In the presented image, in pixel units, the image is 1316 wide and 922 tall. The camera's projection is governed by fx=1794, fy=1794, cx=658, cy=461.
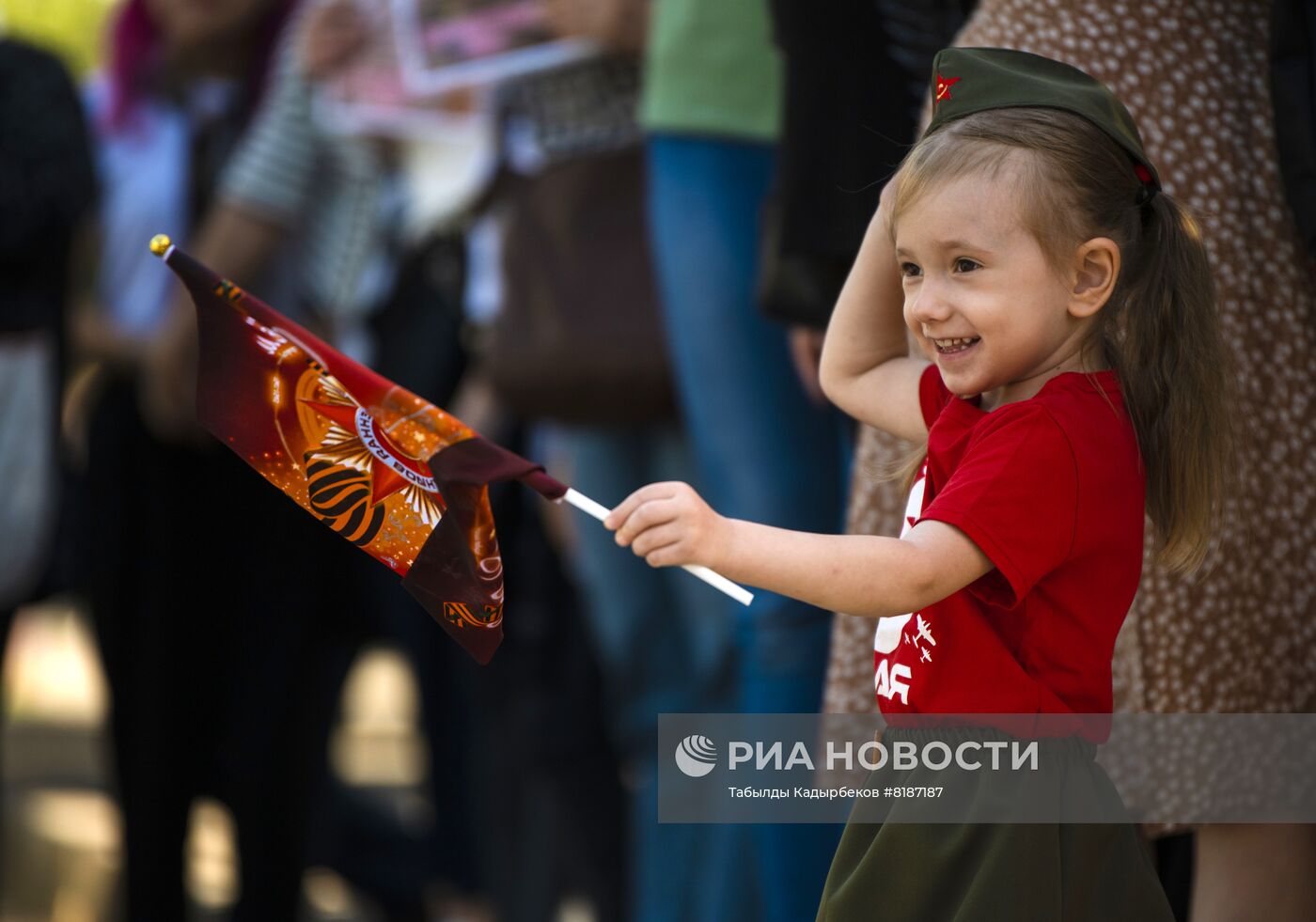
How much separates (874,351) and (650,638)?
1461mm

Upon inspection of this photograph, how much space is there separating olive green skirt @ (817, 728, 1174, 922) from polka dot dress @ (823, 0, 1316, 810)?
0.38 m

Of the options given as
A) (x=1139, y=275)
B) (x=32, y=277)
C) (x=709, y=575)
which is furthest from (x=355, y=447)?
(x=32, y=277)

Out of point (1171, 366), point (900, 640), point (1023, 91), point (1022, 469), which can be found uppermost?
point (1023, 91)

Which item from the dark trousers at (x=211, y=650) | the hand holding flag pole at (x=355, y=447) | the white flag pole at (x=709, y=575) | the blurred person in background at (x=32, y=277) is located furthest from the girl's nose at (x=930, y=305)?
the blurred person in background at (x=32, y=277)

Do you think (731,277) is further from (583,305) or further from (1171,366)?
(1171,366)

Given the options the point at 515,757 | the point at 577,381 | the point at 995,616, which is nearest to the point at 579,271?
the point at 577,381

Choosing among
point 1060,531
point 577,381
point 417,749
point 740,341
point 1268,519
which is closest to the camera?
point 1060,531

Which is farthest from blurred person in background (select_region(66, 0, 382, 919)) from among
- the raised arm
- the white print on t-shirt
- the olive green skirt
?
the olive green skirt

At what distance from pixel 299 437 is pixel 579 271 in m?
1.34

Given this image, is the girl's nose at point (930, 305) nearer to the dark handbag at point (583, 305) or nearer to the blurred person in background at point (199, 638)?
the dark handbag at point (583, 305)

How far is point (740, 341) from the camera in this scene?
267 cm

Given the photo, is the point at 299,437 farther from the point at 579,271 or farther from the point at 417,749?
the point at 417,749

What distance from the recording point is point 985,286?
1562mm

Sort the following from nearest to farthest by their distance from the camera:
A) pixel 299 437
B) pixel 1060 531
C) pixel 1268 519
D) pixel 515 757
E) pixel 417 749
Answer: pixel 1060 531 < pixel 299 437 < pixel 1268 519 < pixel 515 757 < pixel 417 749
